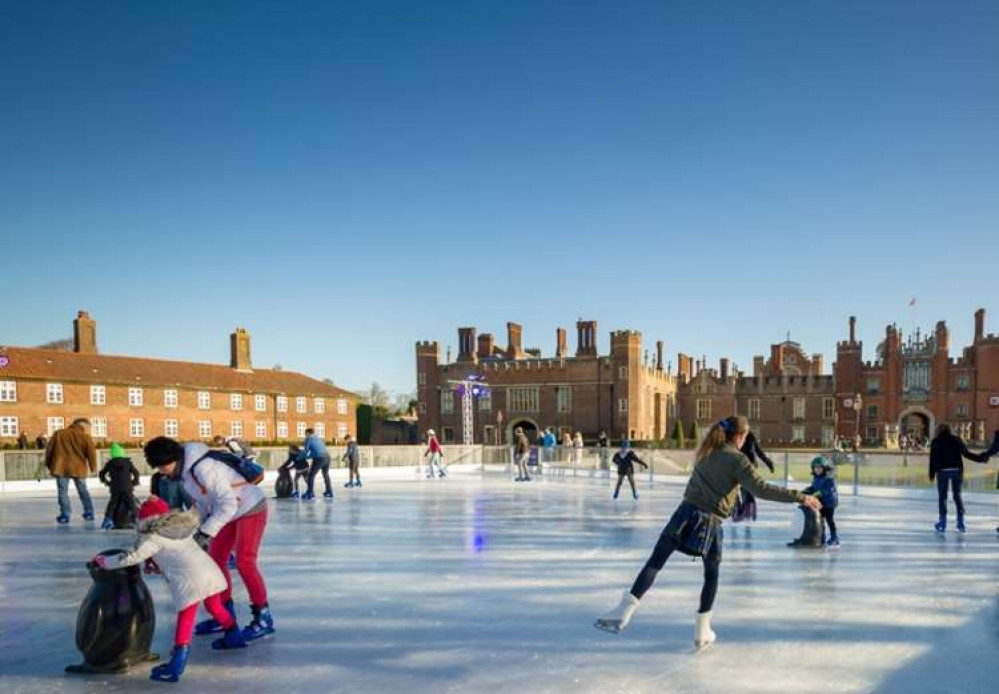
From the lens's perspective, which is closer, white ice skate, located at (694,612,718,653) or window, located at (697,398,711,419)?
white ice skate, located at (694,612,718,653)

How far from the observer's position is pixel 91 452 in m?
10.7

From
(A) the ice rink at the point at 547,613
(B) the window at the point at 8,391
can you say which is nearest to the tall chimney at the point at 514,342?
(B) the window at the point at 8,391

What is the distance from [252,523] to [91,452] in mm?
7438

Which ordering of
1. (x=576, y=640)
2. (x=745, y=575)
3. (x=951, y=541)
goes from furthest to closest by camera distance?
(x=951, y=541), (x=745, y=575), (x=576, y=640)

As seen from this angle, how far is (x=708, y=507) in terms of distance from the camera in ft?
15.1


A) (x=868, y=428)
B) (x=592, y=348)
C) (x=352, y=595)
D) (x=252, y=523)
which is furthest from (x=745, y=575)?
(x=868, y=428)

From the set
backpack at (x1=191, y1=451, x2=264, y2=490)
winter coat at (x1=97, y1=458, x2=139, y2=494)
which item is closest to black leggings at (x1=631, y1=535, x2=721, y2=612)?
backpack at (x1=191, y1=451, x2=264, y2=490)

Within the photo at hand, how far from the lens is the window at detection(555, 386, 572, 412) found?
53.9 m

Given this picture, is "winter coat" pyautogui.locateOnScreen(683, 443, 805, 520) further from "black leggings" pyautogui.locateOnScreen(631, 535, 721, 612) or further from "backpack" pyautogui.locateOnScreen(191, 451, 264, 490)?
"backpack" pyautogui.locateOnScreen(191, 451, 264, 490)

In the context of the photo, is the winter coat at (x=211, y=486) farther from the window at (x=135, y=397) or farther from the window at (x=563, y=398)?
the window at (x=563, y=398)

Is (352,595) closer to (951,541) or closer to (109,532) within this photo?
(109,532)

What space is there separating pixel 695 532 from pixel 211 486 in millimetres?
3145

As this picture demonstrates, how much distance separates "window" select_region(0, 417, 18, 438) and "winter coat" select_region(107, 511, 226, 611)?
40.0 m

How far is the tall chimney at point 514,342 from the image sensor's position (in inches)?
2339
